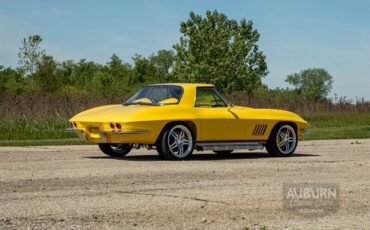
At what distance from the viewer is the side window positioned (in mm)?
14845

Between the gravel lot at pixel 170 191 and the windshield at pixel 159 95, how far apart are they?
1131mm

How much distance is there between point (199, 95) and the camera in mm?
14906

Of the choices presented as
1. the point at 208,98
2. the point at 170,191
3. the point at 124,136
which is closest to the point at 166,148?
the point at 124,136

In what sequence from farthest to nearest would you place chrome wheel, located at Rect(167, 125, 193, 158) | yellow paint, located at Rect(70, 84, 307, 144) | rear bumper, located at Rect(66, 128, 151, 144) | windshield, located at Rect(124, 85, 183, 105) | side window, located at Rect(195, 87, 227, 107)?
side window, located at Rect(195, 87, 227, 107) < windshield, located at Rect(124, 85, 183, 105) < chrome wheel, located at Rect(167, 125, 193, 158) < yellow paint, located at Rect(70, 84, 307, 144) < rear bumper, located at Rect(66, 128, 151, 144)

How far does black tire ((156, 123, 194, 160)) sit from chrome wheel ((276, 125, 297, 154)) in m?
2.25

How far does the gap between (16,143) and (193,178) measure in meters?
10.5

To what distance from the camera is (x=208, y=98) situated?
1499 centimetres

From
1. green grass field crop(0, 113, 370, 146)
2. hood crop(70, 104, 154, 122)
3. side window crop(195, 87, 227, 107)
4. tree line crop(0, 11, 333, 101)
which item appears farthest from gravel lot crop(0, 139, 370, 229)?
tree line crop(0, 11, 333, 101)

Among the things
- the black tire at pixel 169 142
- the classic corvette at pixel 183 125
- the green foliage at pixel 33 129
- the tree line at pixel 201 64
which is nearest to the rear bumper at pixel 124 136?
the classic corvette at pixel 183 125

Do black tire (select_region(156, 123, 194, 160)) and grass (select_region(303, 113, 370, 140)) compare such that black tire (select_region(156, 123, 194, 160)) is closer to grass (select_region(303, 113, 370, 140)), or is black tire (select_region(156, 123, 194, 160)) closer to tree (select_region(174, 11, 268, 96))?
grass (select_region(303, 113, 370, 140))

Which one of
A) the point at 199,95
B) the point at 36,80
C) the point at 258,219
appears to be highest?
the point at 36,80

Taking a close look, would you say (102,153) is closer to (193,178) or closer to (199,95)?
(199,95)

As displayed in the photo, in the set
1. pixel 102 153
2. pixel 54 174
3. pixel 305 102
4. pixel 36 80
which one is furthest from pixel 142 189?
pixel 36 80

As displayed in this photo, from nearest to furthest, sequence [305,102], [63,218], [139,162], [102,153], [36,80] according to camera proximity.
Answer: [63,218] < [139,162] < [102,153] < [305,102] < [36,80]
